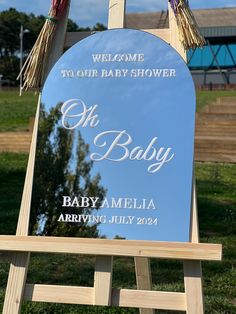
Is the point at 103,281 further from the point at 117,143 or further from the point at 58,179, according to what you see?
the point at 117,143

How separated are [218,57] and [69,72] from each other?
41.7 m

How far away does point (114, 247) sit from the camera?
2.52m

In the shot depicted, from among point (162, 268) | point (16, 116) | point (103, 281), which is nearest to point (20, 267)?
point (103, 281)

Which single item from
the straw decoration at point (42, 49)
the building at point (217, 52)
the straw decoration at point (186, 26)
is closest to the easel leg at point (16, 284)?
the straw decoration at point (42, 49)

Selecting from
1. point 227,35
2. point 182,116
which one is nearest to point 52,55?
point 182,116

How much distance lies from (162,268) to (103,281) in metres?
2.20

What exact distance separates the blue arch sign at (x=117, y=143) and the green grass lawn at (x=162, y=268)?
1290 mm

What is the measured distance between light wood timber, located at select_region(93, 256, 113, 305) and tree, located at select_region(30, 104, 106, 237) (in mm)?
115

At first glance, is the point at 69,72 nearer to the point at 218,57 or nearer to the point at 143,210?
the point at 143,210

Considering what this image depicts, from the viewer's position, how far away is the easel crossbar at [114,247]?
2.47m

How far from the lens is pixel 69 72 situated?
281 cm

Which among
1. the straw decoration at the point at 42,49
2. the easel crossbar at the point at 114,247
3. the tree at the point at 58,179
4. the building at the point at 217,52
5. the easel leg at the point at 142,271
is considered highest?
the building at the point at 217,52

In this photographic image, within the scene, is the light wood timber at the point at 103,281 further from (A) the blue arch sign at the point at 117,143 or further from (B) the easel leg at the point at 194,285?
(B) the easel leg at the point at 194,285

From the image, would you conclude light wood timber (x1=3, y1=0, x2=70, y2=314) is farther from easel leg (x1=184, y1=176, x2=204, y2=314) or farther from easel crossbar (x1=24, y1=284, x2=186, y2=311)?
easel leg (x1=184, y1=176, x2=204, y2=314)
